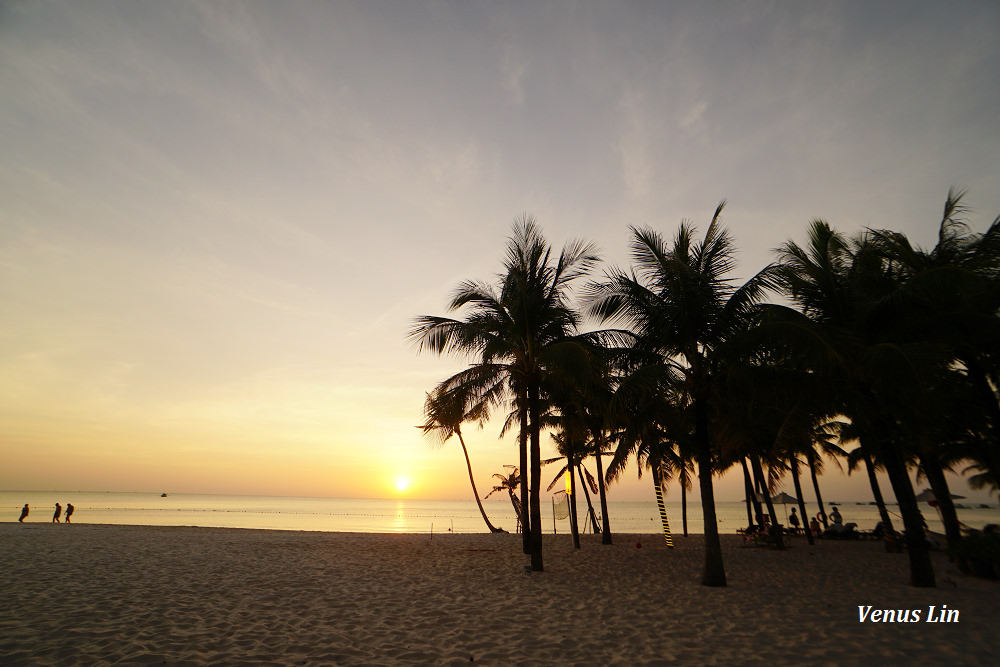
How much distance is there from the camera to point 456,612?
820 centimetres

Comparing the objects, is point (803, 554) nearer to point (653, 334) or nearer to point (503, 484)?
point (653, 334)

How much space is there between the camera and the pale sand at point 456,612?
594 centimetres

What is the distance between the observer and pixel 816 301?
36.5ft

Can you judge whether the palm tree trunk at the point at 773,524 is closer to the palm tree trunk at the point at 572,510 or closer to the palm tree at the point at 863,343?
the palm tree trunk at the point at 572,510

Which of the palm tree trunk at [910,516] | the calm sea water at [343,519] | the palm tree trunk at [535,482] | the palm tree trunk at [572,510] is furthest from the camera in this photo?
the calm sea water at [343,519]

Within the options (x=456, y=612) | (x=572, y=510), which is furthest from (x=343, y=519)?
(x=456, y=612)

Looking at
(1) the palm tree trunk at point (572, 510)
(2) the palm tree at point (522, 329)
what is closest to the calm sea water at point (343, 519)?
(1) the palm tree trunk at point (572, 510)

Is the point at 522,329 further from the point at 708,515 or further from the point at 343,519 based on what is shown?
the point at 343,519

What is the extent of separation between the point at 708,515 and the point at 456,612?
593 centimetres

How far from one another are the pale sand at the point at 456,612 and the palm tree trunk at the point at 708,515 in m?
0.41

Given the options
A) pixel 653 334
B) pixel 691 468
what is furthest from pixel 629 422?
pixel 691 468

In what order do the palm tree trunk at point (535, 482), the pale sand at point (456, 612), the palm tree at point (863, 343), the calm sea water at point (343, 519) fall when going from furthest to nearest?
the calm sea water at point (343, 519) → the palm tree trunk at point (535, 482) → the palm tree at point (863, 343) → the pale sand at point (456, 612)

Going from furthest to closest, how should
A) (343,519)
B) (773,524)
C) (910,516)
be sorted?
1. (343,519)
2. (773,524)
3. (910,516)

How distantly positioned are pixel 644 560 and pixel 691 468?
1272 cm
